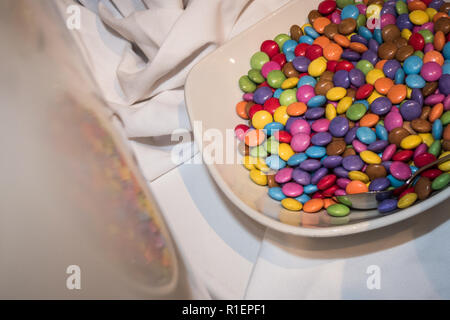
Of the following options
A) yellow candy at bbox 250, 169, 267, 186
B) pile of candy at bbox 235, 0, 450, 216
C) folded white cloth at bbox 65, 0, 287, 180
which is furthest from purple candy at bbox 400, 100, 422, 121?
folded white cloth at bbox 65, 0, 287, 180

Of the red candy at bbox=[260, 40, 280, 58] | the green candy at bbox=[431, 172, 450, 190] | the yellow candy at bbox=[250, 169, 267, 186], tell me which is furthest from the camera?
the red candy at bbox=[260, 40, 280, 58]

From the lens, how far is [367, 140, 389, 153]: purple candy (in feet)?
1.74

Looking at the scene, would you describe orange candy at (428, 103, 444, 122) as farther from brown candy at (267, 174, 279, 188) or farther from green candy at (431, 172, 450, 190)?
brown candy at (267, 174, 279, 188)

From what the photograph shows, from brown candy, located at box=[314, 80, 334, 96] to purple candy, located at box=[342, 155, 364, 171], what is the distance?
0.37 ft

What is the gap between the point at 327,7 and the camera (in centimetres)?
69

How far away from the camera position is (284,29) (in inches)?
27.9

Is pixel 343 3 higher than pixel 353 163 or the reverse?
higher

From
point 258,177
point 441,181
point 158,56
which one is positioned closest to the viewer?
point 441,181

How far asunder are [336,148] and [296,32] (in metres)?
0.23

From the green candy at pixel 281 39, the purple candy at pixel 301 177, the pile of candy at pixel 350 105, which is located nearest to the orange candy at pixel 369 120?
the pile of candy at pixel 350 105

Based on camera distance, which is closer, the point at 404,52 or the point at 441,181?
the point at 441,181

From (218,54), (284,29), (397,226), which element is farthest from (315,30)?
(397,226)

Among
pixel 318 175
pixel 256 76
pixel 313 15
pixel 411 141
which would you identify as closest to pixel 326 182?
pixel 318 175

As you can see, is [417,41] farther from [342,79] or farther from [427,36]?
[342,79]
